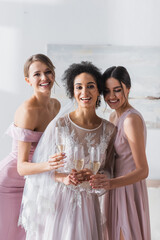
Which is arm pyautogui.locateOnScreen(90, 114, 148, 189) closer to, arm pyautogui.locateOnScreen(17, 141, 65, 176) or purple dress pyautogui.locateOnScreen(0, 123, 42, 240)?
arm pyautogui.locateOnScreen(17, 141, 65, 176)

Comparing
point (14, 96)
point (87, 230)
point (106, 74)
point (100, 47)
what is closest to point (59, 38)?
point (100, 47)

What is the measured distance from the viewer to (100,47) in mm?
6109

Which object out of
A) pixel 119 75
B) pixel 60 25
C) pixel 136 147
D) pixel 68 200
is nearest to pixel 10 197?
pixel 68 200

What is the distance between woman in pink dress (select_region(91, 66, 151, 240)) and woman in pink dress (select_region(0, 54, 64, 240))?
49 cm

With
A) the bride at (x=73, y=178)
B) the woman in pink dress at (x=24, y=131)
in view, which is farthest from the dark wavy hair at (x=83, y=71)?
the woman in pink dress at (x=24, y=131)

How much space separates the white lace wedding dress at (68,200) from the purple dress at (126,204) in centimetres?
8

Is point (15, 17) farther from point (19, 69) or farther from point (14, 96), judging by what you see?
point (14, 96)

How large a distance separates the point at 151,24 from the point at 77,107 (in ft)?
14.2

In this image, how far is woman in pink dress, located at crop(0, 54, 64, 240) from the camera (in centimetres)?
236

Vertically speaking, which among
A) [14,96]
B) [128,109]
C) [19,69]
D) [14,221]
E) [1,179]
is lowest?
[14,221]

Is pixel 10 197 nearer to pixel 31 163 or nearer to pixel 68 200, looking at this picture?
pixel 31 163

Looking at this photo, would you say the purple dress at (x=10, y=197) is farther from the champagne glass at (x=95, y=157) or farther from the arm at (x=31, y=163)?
the champagne glass at (x=95, y=157)

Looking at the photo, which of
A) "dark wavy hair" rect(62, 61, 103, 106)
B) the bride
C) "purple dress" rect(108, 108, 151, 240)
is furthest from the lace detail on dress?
"dark wavy hair" rect(62, 61, 103, 106)

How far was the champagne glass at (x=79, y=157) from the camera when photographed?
1.97 m
